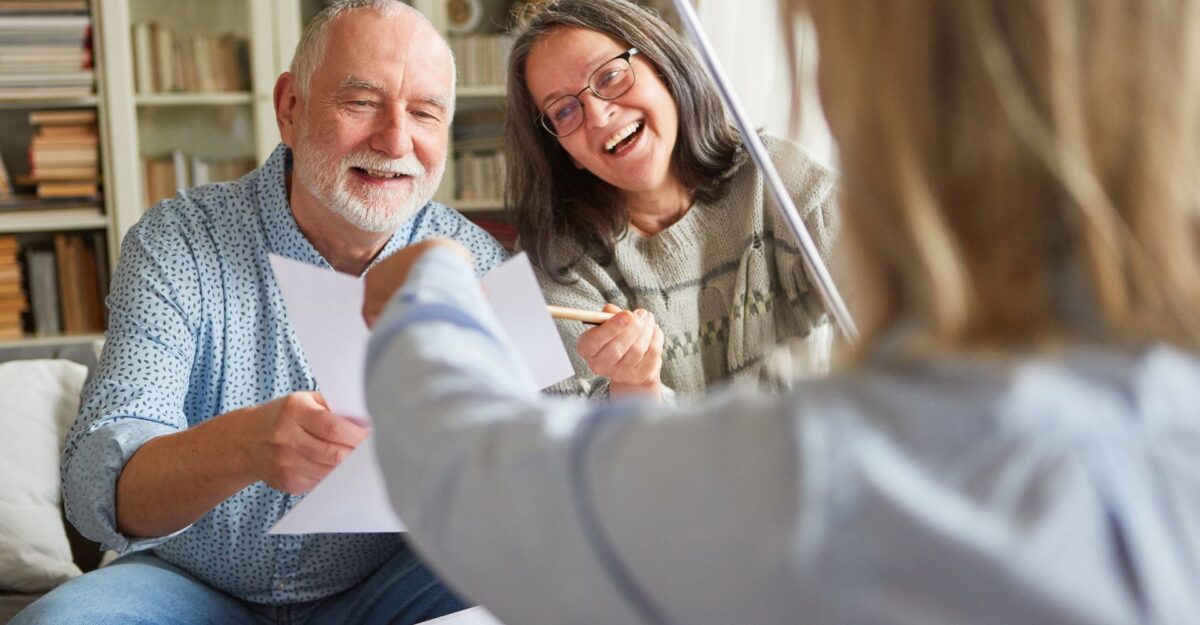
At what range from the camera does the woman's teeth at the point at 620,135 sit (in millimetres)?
1734

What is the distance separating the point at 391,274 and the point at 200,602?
82cm

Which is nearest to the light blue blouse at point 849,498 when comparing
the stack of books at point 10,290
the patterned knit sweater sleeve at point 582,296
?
the patterned knit sweater sleeve at point 582,296

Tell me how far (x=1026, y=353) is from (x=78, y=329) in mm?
3295

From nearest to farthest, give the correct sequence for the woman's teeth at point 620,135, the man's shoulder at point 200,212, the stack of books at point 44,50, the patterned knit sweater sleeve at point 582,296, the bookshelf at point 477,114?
the man's shoulder at point 200,212
the patterned knit sweater sleeve at point 582,296
the woman's teeth at point 620,135
the stack of books at point 44,50
the bookshelf at point 477,114

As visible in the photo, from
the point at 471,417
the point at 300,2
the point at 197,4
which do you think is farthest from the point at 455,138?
the point at 471,417

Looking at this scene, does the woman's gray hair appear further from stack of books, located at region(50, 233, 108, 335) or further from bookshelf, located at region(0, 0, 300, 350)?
stack of books, located at region(50, 233, 108, 335)

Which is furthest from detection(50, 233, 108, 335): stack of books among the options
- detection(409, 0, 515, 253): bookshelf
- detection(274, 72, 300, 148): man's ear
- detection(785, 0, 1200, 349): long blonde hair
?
detection(785, 0, 1200, 349): long blonde hair

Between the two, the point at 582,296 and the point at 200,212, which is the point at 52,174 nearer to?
the point at 200,212

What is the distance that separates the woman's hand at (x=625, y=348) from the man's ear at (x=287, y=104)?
1.97ft

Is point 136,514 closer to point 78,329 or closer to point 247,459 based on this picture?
point 247,459

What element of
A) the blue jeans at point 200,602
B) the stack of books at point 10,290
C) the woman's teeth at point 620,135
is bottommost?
the stack of books at point 10,290

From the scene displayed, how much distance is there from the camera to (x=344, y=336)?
3.25 ft

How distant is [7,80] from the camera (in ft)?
10.1

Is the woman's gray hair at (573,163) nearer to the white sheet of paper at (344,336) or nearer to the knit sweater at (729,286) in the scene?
the knit sweater at (729,286)
